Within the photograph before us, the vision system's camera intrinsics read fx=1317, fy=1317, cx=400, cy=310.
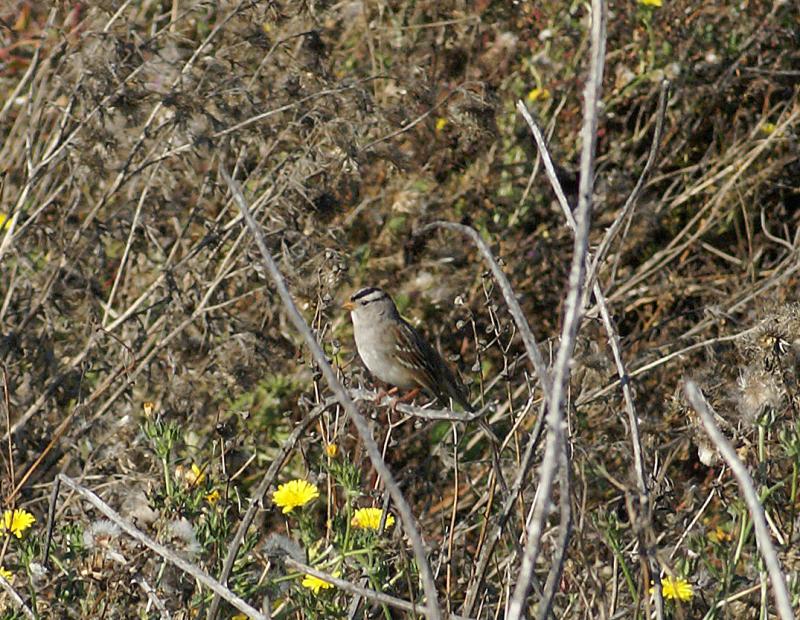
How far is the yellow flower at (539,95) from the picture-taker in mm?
6875

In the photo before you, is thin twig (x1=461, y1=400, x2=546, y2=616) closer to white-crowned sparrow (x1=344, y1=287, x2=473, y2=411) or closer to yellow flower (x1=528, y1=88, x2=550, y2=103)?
white-crowned sparrow (x1=344, y1=287, x2=473, y2=411)

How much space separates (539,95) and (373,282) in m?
1.44

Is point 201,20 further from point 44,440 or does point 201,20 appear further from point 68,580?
point 68,580

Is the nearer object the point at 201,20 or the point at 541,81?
the point at 201,20

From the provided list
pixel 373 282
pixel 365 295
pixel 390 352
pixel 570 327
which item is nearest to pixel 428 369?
pixel 390 352

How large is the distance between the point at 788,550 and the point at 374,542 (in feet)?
3.06

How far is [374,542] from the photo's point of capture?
302cm

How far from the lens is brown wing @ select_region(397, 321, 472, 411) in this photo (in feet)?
17.2

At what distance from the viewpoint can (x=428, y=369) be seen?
528cm

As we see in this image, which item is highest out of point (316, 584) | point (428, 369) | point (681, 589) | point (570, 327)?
point (570, 327)

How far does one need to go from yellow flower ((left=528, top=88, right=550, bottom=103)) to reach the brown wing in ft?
6.81

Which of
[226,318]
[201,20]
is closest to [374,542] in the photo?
[226,318]

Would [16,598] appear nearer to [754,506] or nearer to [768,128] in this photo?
[754,506]

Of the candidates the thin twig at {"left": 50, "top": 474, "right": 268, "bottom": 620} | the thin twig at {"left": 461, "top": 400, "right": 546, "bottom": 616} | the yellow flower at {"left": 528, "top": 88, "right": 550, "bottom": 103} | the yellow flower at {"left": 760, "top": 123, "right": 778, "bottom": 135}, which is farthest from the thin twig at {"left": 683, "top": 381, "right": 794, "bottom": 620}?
the yellow flower at {"left": 760, "top": 123, "right": 778, "bottom": 135}
